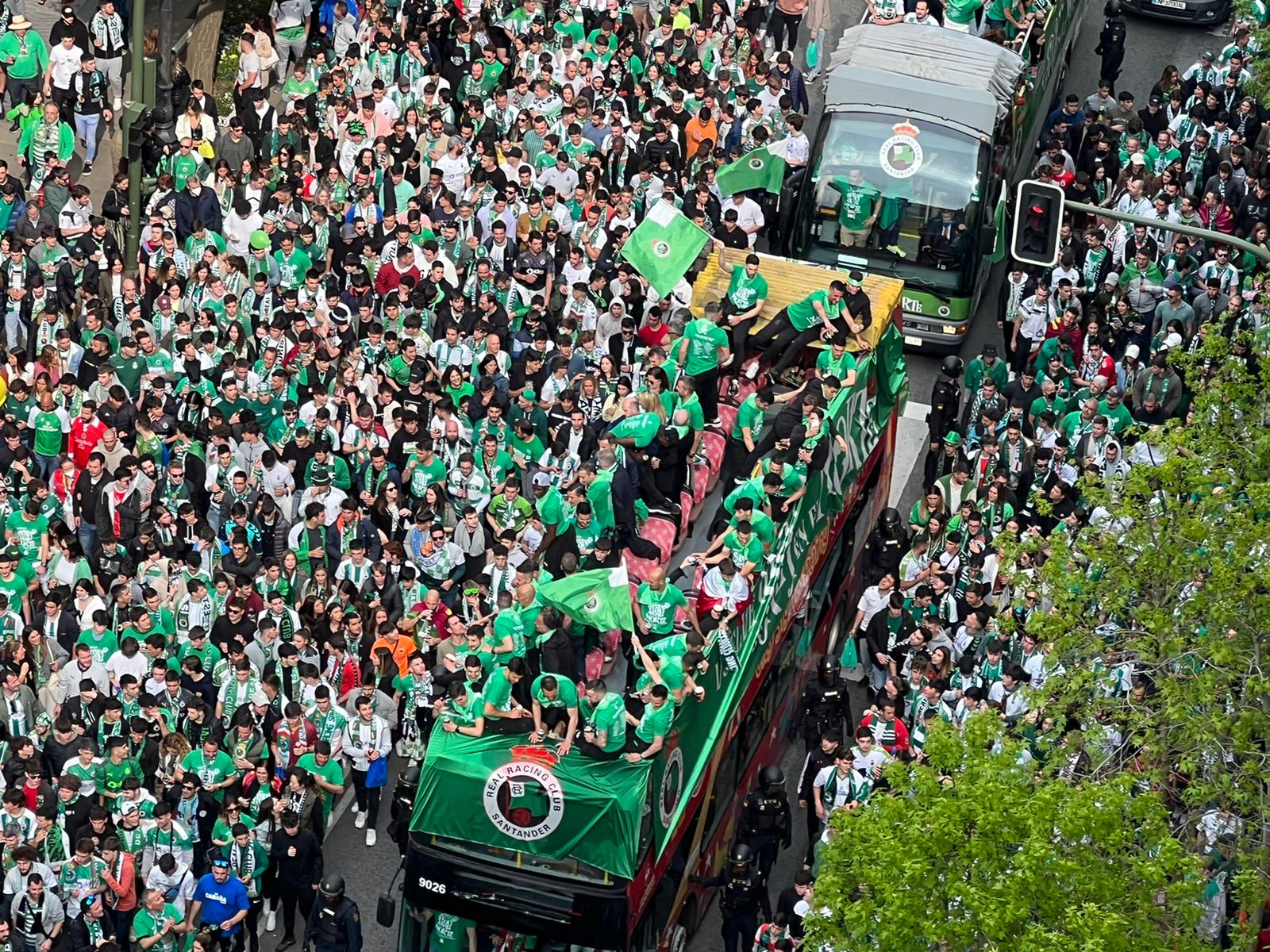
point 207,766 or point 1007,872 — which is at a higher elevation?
point 1007,872

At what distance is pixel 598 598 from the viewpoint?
65.6 ft

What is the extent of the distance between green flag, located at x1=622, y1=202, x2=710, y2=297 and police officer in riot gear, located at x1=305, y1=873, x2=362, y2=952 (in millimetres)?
6933

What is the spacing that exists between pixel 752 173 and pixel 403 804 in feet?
37.2

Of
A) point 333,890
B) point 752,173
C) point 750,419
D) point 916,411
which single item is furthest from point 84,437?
point 916,411

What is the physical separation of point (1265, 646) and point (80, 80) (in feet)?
54.4

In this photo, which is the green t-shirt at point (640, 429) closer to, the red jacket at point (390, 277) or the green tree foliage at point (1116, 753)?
the green tree foliage at point (1116, 753)

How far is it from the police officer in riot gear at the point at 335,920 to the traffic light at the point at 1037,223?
24.1ft

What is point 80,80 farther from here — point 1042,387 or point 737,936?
point 737,936

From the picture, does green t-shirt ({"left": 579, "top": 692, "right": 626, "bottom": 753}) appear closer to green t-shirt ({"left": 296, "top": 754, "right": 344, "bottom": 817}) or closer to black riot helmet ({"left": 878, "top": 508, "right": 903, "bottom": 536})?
green t-shirt ({"left": 296, "top": 754, "right": 344, "bottom": 817})

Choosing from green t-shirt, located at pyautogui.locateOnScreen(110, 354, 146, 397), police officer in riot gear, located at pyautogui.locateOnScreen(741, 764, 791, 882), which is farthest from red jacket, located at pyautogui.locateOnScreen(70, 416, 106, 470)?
police officer in riot gear, located at pyautogui.locateOnScreen(741, 764, 791, 882)

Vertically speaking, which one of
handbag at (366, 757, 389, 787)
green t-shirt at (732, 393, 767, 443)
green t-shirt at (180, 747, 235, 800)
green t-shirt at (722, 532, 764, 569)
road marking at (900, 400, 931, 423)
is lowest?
handbag at (366, 757, 389, 787)

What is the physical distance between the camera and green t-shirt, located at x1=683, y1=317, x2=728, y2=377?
23797 mm

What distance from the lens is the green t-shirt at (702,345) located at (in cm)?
2380

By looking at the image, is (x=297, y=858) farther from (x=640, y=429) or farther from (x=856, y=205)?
(x=856, y=205)
